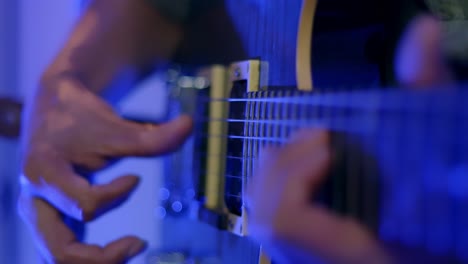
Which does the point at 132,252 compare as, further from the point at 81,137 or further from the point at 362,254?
the point at 362,254

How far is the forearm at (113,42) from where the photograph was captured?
2.30 feet

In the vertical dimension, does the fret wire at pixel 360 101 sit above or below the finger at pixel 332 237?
above

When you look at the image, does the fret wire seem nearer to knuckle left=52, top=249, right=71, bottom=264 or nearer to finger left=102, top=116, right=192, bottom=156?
finger left=102, top=116, right=192, bottom=156

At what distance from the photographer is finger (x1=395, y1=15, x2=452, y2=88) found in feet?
1.12

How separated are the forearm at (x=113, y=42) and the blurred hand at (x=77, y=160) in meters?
0.07

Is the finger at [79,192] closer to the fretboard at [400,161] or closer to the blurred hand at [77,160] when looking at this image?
the blurred hand at [77,160]

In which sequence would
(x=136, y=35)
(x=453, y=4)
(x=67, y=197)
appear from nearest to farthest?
(x=453, y=4), (x=67, y=197), (x=136, y=35)

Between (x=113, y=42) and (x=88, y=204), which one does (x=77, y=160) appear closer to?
(x=88, y=204)

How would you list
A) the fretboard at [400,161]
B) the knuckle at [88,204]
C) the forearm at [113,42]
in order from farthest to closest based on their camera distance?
the forearm at [113,42]
the knuckle at [88,204]
the fretboard at [400,161]

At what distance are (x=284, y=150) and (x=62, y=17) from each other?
89cm

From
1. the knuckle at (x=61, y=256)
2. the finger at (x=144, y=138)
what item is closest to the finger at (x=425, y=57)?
the finger at (x=144, y=138)

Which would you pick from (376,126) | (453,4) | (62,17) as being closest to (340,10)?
(453,4)

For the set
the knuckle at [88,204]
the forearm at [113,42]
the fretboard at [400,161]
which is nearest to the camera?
the fretboard at [400,161]

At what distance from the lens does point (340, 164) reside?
1.20 feet
